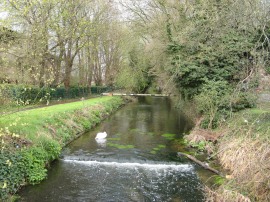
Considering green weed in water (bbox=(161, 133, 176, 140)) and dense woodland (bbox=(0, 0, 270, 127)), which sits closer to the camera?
dense woodland (bbox=(0, 0, 270, 127))

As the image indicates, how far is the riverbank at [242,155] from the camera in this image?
832cm

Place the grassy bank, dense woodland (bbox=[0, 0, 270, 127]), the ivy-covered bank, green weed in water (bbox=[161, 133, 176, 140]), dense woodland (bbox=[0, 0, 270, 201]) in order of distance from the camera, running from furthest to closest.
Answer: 1. green weed in water (bbox=[161, 133, 176, 140])
2. dense woodland (bbox=[0, 0, 270, 127])
3. dense woodland (bbox=[0, 0, 270, 201])
4. the ivy-covered bank
5. the grassy bank

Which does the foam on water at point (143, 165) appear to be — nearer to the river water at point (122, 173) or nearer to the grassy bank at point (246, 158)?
the river water at point (122, 173)

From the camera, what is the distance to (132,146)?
16594mm

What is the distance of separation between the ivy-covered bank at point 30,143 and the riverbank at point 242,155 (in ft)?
23.4

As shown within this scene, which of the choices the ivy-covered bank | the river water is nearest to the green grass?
the ivy-covered bank

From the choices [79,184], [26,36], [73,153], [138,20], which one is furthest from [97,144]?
[138,20]

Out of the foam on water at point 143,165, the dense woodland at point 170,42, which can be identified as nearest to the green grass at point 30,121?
the dense woodland at point 170,42

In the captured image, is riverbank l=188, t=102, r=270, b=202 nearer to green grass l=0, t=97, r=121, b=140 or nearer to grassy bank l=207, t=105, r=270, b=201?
grassy bank l=207, t=105, r=270, b=201

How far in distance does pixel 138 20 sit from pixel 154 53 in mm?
8897

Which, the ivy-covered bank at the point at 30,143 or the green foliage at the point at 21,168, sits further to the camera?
the ivy-covered bank at the point at 30,143

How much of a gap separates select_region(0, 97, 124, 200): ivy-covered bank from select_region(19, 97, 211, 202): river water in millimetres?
526

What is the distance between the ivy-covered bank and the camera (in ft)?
32.0

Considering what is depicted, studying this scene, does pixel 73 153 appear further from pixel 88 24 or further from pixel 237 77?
pixel 88 24
